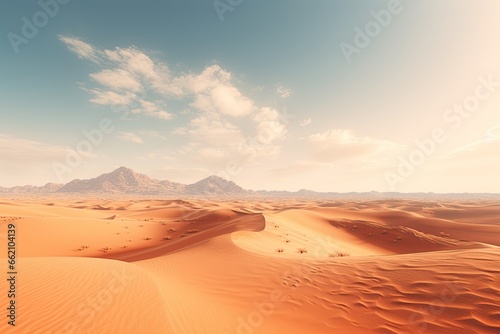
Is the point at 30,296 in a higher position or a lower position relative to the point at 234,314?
higher

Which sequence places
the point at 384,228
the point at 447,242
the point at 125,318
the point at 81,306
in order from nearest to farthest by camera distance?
the point at 125,318
the point at 81,306
the point at 447,242
the point at 384,228

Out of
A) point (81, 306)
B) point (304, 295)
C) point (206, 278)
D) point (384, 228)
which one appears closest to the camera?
point (81, 306)

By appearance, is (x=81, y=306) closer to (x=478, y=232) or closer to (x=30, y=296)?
(x=30, y=296)

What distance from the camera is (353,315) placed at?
4.89 meters

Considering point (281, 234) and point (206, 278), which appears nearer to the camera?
point (206, 278)

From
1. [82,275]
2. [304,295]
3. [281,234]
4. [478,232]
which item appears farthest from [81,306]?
[478,232]

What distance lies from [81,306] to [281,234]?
12798 millimetres
